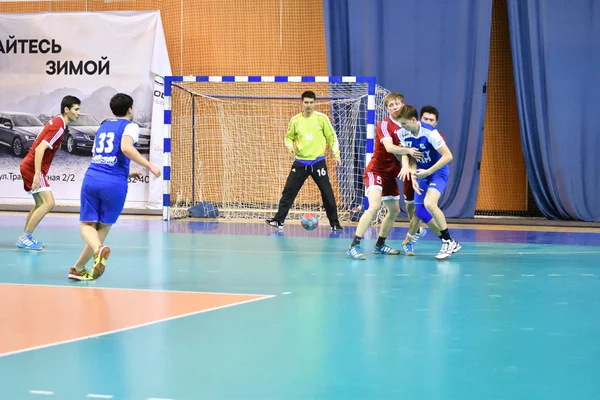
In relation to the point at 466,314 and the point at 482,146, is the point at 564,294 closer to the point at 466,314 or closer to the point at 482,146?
the point at 466,314

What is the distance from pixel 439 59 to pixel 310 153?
13.3ft

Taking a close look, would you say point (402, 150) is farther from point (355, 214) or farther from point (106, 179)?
point (355, 214)

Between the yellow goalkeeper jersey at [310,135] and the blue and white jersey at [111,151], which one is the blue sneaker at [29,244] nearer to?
the blue and white jersey at [111,151]

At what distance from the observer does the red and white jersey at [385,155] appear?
916 centimetres

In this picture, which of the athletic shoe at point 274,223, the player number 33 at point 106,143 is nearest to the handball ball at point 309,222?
the athletic shoe at point 274,223

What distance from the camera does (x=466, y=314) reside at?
18.8 feet

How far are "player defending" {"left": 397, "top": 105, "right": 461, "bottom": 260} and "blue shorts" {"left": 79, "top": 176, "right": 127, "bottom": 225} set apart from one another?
2.88m

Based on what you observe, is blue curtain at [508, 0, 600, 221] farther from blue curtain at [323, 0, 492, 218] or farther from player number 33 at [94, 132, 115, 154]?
player number 33 at [94, 132, 115, 154]

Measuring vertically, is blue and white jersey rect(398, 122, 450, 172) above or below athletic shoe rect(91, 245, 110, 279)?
above

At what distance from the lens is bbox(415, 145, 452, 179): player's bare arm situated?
8.57m

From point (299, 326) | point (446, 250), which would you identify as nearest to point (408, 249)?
point (446, 250)

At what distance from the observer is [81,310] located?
5734 mm

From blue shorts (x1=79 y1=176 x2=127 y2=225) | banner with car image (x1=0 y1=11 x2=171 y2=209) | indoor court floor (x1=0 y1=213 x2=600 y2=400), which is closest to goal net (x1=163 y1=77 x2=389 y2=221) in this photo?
banner with car image (x1=0 y1=11 x2=171 y2=209)

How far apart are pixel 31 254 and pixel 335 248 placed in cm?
337
